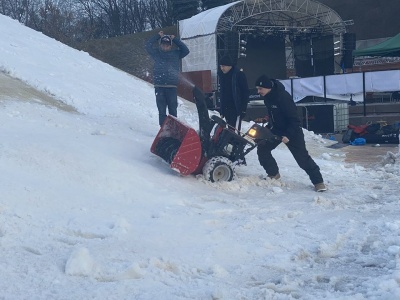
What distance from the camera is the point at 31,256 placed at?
208 inches

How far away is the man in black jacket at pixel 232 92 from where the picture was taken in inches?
378

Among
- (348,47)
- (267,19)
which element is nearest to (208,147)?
(267,19)

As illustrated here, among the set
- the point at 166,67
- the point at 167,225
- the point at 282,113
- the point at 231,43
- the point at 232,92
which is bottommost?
the point at 167,225

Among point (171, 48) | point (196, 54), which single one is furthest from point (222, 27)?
point (171, 48)

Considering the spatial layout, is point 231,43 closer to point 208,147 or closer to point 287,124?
point 287,124

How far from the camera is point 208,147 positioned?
8.66 metres

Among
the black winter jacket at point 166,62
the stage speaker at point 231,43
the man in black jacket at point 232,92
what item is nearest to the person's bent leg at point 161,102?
the black winter jacket at point 166,62

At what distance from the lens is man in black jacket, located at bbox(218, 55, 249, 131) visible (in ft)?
31.5

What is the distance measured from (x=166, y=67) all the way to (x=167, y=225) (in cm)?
455

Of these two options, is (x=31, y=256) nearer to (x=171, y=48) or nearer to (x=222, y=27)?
(x=171, y=48)

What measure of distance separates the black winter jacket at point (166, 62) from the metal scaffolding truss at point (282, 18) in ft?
63.4

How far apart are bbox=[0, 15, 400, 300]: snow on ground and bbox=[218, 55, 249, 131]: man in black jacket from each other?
821 mm

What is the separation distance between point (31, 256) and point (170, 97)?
18.8ft

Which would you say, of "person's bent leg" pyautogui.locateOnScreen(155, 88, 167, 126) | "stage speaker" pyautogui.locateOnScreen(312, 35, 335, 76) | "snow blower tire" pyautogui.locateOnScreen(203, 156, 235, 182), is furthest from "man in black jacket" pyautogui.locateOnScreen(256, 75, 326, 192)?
"stage speaker" pyautogui.locateOnScreen(312, 35, 335, 76)
